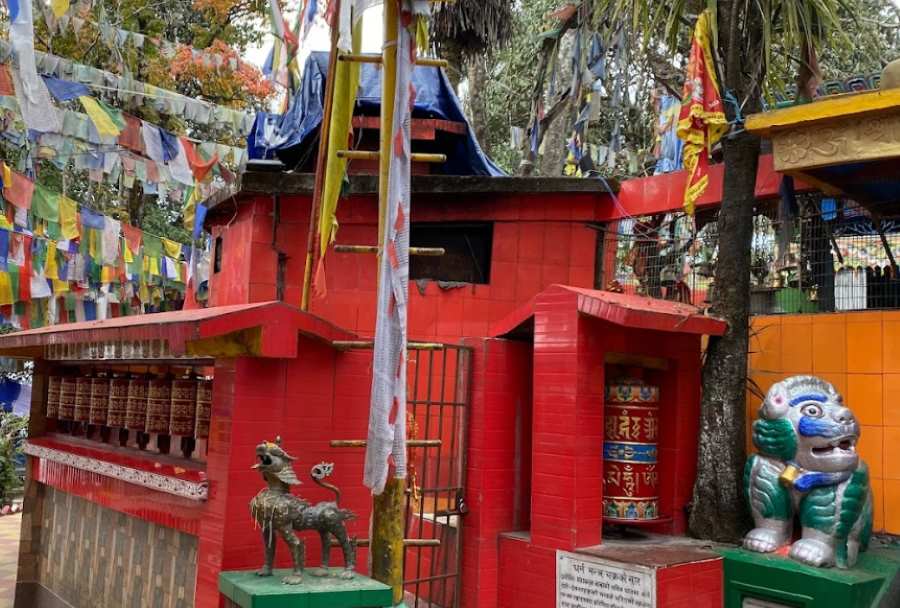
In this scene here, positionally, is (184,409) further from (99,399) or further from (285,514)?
(99,399)

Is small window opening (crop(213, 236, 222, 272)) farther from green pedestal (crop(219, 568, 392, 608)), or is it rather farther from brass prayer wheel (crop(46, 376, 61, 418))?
green pedestal (crop(219, 568, 392, 608))

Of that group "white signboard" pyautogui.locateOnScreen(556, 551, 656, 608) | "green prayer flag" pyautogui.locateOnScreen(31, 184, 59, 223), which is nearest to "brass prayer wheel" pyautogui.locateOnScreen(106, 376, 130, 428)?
"white signboard" pyautogui.locateOnScreen(556, 551, 656, 608)

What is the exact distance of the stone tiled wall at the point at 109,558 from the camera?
666cm

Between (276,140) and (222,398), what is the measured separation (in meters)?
5.72

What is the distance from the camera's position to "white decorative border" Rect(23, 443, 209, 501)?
6.01 m

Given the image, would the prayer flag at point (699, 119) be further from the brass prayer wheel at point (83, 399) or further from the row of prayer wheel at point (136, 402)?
the brass prayer wheel at point (83, 399)

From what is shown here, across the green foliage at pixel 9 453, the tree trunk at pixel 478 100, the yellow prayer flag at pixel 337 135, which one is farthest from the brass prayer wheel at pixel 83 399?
the green foliage at pixel 9 453

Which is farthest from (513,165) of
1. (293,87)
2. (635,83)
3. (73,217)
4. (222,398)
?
(222,398)

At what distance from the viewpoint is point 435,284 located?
9562mm

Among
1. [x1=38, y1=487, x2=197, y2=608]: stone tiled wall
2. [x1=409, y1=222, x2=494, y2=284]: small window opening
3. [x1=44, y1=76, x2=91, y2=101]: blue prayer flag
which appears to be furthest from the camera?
[x1=44, y1=76, x2=91, y2=101]: blue prayer flag

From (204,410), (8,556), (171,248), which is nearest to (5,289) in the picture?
(8,556)

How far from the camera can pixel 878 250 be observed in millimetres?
8805

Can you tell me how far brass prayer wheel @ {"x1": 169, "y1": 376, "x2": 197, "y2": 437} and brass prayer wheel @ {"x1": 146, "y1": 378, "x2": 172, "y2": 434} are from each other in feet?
0.78

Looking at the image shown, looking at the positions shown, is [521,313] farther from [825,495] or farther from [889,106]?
[889,106]
